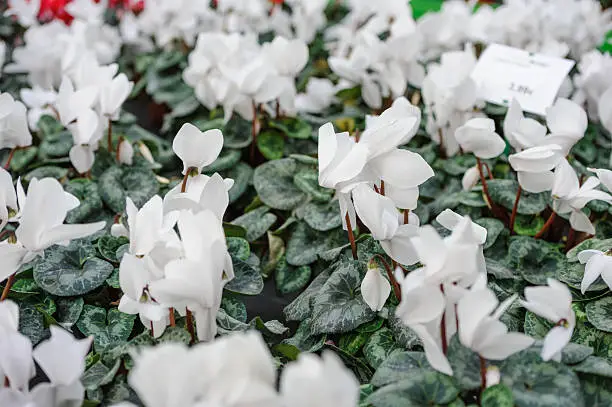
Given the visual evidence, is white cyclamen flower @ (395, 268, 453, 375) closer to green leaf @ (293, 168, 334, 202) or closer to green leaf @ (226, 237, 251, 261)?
green leaf @ (226, 237, 251, 261)

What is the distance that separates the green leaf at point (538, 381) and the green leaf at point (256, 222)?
28.7 inches

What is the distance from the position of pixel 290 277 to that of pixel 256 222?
17 cm

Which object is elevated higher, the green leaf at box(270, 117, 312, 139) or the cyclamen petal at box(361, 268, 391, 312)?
the cyclamen petal at box(361, 268, 391, 312)

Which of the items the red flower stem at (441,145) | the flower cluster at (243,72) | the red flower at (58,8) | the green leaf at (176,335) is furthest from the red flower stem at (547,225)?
the red flower at (58,8)

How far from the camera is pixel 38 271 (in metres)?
1.29

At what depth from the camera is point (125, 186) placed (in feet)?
5.49

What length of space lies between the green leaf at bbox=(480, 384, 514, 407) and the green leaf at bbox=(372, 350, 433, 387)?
3.7 inches

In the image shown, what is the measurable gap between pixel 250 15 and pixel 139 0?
51 centimetres

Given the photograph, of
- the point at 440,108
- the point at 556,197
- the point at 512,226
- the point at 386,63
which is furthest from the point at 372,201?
the point at 386,63

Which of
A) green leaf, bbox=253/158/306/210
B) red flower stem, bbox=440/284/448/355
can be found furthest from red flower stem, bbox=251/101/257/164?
red flower stem, bbox=440/284/448/355

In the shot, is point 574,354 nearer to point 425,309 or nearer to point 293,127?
point 425,309

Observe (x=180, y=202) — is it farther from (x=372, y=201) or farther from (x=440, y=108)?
(x=440, y=108)

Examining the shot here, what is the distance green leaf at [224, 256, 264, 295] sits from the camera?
1.25 meters

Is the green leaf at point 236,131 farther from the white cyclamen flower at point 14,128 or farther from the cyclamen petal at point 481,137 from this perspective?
the cyclamen petal at point 481,137
